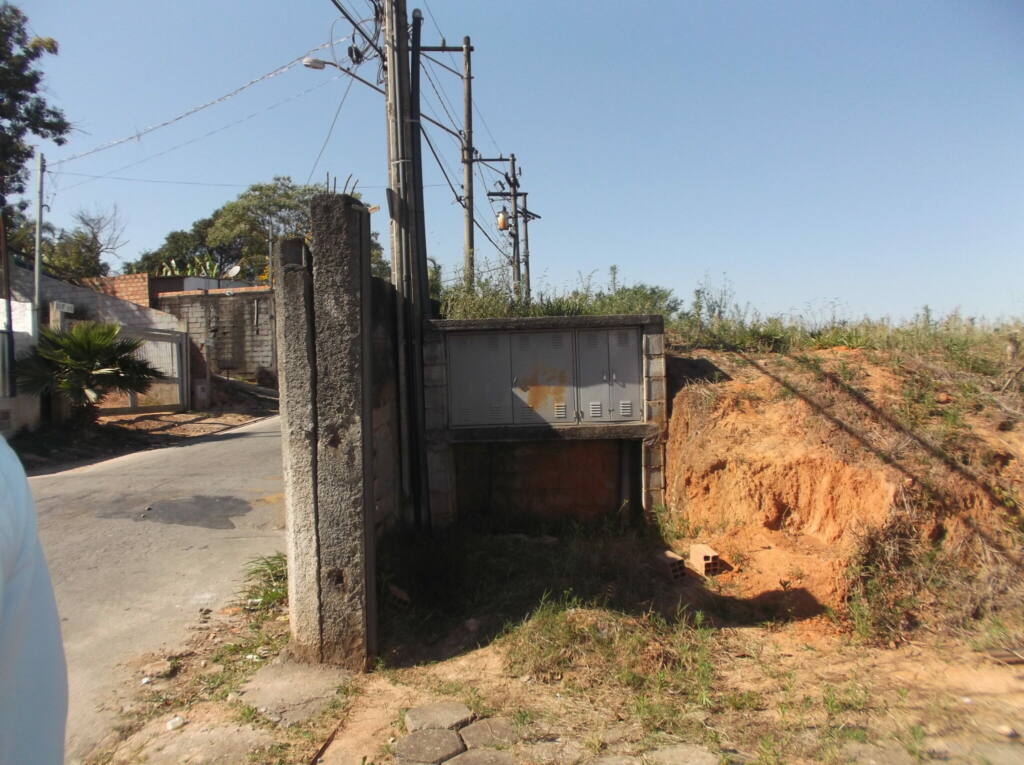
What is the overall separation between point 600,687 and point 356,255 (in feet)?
10.3

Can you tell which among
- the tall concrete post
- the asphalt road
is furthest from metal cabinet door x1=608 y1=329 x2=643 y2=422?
the asphalt road

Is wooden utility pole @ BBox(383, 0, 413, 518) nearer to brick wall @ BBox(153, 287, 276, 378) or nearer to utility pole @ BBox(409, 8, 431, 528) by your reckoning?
utility pole @ BBox(409, 8, 431, 528)

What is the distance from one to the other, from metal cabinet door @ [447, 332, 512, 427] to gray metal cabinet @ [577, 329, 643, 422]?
767 millimetres

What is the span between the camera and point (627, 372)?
22.4ft

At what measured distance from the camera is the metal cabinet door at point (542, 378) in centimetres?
682

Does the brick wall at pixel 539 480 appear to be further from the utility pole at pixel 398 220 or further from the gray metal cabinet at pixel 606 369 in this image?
the utility pole at pixel 398 220

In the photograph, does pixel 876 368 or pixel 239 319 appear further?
pixel 239 319

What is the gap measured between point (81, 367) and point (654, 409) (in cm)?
1075

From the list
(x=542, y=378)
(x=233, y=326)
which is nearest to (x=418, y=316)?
(x=542, y=378)

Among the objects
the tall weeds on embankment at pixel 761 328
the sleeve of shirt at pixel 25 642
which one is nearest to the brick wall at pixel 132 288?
the tall weeds on embankment at pixel 761 328

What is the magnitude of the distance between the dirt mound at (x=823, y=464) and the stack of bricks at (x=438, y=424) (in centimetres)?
223

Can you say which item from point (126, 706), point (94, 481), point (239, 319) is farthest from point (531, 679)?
point (239, 319)

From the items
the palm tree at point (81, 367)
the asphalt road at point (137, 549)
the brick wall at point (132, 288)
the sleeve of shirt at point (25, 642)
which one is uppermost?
the brick wall at point (132, 288)

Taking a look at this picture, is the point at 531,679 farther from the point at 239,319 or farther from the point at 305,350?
the point at 239,319
